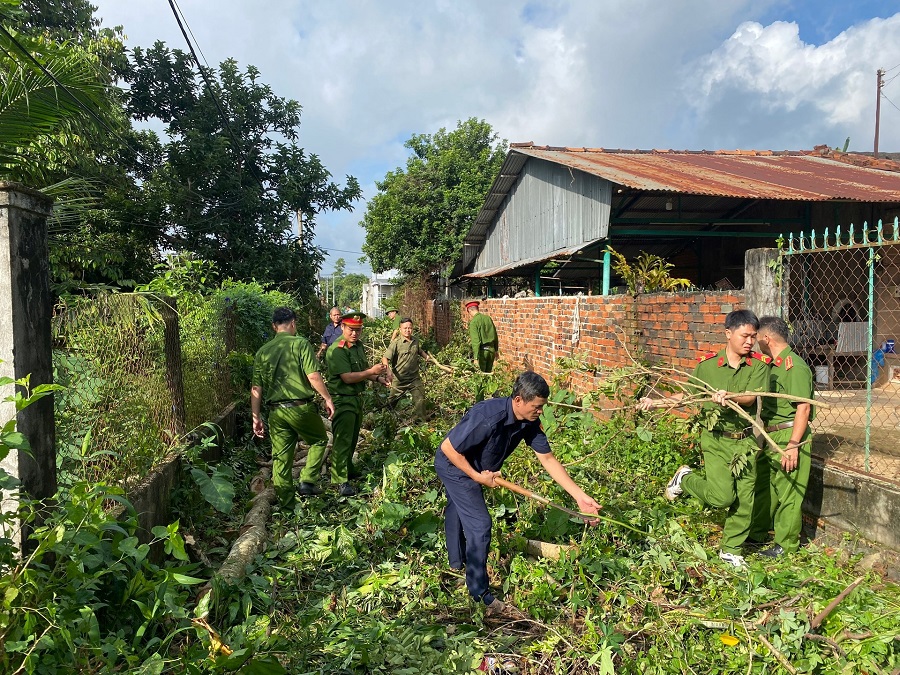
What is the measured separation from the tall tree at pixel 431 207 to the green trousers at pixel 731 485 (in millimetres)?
19592

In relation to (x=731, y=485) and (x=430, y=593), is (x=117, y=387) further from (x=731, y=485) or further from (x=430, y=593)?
(x=731, y=485)

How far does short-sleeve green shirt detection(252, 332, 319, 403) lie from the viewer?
4.76 metres

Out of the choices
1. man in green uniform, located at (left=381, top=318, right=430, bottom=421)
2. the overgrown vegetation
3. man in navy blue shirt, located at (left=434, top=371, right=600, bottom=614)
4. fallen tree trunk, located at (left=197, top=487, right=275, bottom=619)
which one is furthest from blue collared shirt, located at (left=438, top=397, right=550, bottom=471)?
man in green uniform, located at (left=381, top=318, right=430, bottom=421)

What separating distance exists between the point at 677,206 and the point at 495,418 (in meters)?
Answer: 7.24

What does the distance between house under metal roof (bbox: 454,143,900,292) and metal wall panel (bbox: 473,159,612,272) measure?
0.9 inches

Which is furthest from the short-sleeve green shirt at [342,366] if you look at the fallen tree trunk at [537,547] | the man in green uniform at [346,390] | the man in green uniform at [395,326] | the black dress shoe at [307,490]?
the fallen tree trunk at [537,547]

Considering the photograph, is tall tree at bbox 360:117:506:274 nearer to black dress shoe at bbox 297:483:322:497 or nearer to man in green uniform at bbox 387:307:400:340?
man in green uniform at bbox 387:307:400:340

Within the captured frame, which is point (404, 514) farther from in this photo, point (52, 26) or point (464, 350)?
point (52, 26)

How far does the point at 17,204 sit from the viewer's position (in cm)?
245

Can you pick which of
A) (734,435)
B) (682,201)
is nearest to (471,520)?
(734,435)

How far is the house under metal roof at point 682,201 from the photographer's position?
307 inches

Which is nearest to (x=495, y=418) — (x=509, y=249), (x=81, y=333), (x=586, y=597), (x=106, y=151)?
(x=586, y=597)

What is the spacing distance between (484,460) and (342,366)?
8.24 feet

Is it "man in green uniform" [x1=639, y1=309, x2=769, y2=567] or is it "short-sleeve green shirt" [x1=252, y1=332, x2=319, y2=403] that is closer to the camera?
"man in green uniform" [x1=639, y1=309, x2=769, y2=567]
